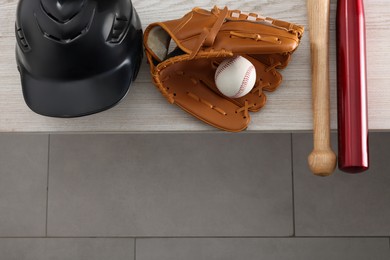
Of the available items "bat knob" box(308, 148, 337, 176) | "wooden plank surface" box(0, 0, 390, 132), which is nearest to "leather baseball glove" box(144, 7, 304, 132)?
"wooden plank surface" box(0, 0, 390, 132)

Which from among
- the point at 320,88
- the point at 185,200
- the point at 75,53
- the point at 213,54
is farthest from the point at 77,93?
the point at 185,200

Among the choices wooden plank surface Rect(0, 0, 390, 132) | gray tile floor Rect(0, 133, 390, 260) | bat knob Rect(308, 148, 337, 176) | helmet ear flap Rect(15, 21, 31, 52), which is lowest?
gray tile floor Rect(0, 133, 390, 260)

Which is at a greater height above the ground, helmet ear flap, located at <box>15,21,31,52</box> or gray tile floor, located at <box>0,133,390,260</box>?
helmet ear flap, located at <box>15,21,31,52</box>

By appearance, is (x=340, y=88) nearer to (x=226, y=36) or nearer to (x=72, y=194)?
(x=226, y=36)

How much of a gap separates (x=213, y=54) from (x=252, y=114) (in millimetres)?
145

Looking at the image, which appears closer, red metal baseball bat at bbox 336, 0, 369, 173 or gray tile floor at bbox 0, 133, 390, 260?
red metal baseball bat at bbox 336, 0, 369, 173

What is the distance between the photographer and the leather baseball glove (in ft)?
2.84

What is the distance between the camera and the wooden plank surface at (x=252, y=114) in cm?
94

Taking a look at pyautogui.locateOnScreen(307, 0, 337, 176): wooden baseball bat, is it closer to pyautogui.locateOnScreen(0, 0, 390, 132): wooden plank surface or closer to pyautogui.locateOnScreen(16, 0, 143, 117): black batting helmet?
pyautogui.locateOnScreen(0, 0, 390, 132): wooden plank surface

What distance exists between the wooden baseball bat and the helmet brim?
320 millimetres

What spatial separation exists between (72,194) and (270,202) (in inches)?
20.4

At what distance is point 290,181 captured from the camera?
54.9 inches

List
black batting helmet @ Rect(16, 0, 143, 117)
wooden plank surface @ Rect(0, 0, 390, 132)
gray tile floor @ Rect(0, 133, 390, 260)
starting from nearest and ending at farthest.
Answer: black batting helmet @ Rect(16, 0, 143, 117) < wooden plank surface @ Rect(0, 0, 390, 132) < gray tile floor @ Rect(0, 133, 390, 260)

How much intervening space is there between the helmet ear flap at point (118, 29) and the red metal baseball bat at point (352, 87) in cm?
36
